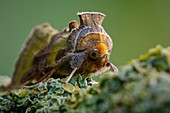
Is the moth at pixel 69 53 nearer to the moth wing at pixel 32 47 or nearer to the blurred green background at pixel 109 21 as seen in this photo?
the moth wing at pixel 32 47

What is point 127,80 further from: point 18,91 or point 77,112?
point 18,91

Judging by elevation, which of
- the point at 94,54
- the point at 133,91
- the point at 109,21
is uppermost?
the point at 109,21

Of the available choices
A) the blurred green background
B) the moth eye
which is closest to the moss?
the moth eye

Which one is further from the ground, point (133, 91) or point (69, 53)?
point (69, 53)

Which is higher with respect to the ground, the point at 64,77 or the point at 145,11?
the point at 145,11

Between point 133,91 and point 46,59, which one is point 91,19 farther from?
point 133,91

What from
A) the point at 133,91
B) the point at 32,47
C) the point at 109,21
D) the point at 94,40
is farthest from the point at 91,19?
the point at 109,21

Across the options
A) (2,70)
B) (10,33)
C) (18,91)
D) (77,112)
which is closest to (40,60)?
(18,91)
